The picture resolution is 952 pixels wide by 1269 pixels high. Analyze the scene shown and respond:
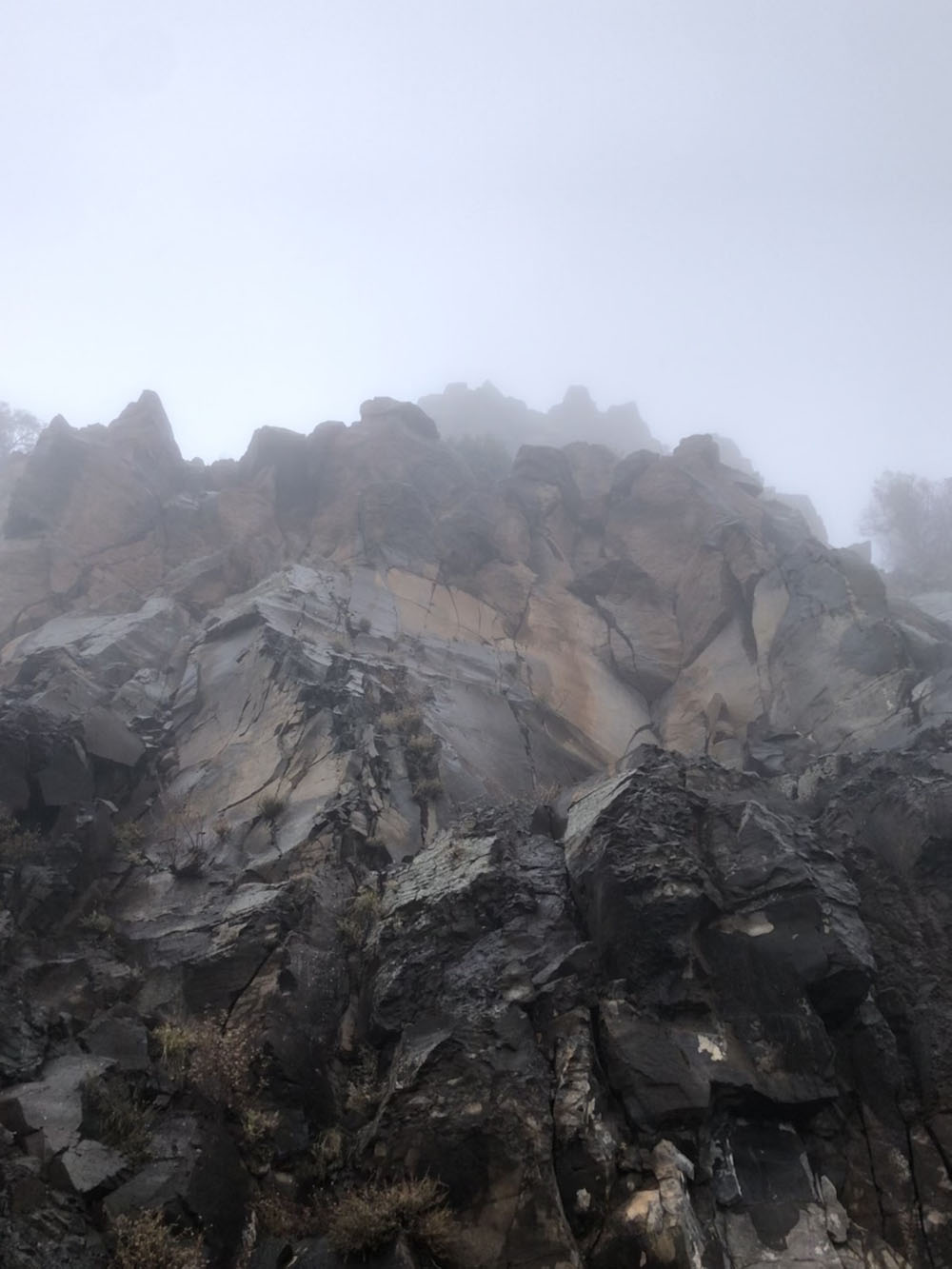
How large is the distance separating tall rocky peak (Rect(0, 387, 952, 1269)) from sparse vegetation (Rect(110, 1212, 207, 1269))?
7 cm

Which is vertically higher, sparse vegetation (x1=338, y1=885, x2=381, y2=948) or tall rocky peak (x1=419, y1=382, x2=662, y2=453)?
tall rocky peak (x1=419, y1=382, x2=662, y2=453)

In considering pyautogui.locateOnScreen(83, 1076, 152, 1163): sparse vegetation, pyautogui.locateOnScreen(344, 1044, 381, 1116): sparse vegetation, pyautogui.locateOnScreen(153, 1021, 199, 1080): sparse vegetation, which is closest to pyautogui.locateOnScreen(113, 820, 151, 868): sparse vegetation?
pyautogui.locateOnScreen(153, 1021, 199, 1080): sparse vegetation

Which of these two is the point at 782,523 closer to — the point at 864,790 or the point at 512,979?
the point at 864,790

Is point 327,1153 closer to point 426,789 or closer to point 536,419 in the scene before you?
point 426,789

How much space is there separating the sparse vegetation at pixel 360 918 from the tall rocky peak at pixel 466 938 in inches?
2.9

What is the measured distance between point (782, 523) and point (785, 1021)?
2192cm

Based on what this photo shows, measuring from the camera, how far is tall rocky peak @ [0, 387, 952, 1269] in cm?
850

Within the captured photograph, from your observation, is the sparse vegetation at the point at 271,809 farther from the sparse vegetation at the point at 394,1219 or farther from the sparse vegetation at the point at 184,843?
the sparse vegetation at the point at 394,1219

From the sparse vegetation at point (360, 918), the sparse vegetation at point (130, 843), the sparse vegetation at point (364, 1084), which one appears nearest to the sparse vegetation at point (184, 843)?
the sparse vegetation at point (130, 843)

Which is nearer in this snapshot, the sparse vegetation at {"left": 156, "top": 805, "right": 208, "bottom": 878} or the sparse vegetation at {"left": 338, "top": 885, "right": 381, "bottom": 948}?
the sparse vegetation at {"left": 338, "top": 885, "right": 381, "bottom": 948}

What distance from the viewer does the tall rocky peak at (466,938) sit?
27.9 ft

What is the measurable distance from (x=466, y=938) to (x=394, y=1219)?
4.17 metres

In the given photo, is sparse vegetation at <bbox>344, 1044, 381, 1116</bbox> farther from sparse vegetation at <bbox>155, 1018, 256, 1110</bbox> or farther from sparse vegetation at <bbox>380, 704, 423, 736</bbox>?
sparse vegetation at <bbox>380, 704, 423, 736</bbox>

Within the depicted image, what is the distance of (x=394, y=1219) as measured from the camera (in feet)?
26.4
